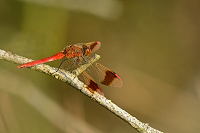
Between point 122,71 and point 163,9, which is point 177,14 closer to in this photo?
point 163,9

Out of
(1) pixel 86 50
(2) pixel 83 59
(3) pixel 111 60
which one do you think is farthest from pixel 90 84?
(3) pixel 111 60

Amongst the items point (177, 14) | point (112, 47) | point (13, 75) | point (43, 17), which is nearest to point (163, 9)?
point (177, 14)

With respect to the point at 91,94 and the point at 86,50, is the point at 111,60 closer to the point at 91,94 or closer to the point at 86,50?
the point at 86,50

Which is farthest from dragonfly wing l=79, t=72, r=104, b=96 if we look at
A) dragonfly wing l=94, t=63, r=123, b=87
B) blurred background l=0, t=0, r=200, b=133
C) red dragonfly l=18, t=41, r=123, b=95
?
blurred background l=0, t=0, r=200, b=133

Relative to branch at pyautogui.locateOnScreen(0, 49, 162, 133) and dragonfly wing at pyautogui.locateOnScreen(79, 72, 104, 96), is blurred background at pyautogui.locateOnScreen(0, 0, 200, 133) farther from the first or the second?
branch at pyautogui.locateOnScreen(0, 49, 162, 133)

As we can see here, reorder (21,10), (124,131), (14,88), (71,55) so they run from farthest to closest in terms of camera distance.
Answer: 1. (124,131)
2. (21,10)
3. (14,88)
4. (71,55)

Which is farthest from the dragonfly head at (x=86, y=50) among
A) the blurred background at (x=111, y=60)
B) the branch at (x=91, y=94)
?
the blurred background at (x=111, y=60)

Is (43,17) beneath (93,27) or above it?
beneath

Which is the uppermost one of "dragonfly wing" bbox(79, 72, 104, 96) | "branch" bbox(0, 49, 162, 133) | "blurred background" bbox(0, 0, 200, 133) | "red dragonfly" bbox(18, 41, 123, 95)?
"blurred background" bbox(0, 0, 200, 133)
